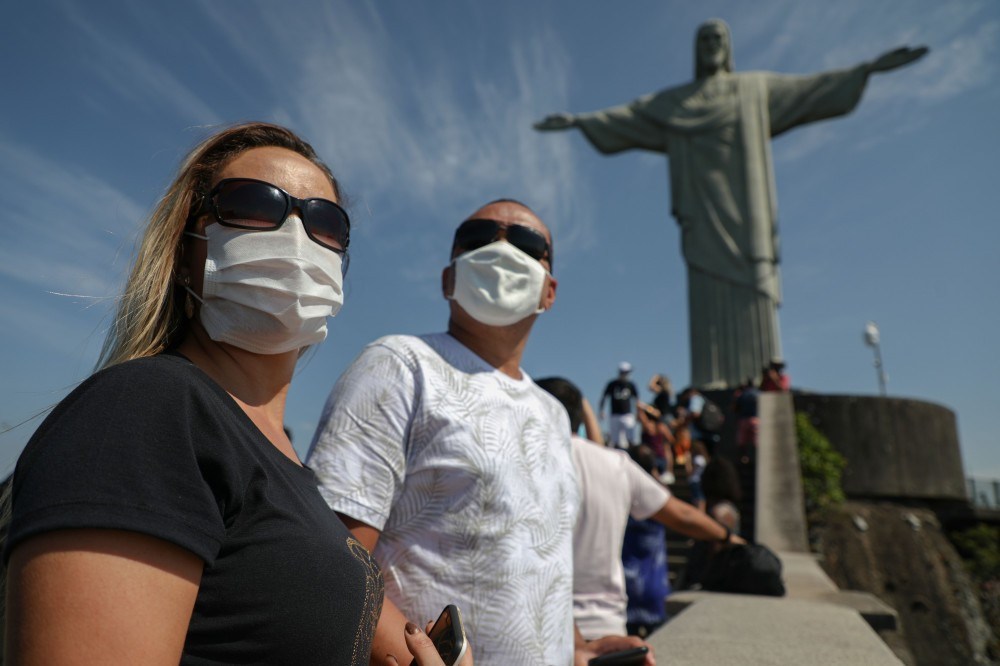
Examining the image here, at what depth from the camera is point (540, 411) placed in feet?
6.54

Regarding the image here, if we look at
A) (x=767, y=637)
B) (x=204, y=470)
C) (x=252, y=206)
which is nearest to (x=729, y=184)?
(x=767, y=637)

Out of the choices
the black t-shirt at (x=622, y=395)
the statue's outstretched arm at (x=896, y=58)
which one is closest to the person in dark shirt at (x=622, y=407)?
the black t-shirt at (x=622, y=395)

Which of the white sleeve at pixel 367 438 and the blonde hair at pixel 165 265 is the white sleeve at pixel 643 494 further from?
the blonde hair at pixel 165 265

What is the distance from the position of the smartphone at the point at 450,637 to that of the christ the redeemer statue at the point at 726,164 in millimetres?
14060

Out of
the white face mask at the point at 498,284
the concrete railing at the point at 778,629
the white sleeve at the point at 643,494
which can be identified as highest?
the white face mask at the point at 498,284

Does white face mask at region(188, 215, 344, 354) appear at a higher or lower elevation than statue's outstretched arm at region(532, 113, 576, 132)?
lower

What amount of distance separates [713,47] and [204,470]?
1770cm

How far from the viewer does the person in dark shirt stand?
376 inches

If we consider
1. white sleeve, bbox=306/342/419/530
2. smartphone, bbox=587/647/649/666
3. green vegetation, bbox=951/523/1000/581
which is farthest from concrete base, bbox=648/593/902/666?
green vegetation, bbox=951/523/1000/581

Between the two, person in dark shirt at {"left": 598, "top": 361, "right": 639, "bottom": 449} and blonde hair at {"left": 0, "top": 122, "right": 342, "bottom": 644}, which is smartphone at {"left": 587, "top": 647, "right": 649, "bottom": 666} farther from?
person in dark shirt at {"left": 598, "top": 361, "right": 639, "bottom": 449}

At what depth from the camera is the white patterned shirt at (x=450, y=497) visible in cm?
162

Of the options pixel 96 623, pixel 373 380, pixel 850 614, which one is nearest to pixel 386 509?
pixel 373 380

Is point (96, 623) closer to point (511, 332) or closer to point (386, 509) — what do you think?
point (386, 509)

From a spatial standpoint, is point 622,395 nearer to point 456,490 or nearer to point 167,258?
point 456,490
